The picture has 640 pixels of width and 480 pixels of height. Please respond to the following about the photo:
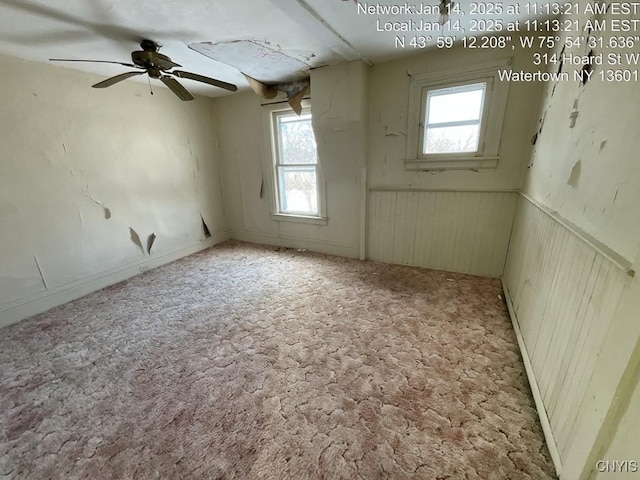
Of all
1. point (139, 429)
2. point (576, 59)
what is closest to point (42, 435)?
point (139, 429)

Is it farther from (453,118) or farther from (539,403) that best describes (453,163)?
(539,403)

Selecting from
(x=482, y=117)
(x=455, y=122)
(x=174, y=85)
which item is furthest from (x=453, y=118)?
(x=174, y=85)

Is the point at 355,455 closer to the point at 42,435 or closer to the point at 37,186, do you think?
the point at 42,435

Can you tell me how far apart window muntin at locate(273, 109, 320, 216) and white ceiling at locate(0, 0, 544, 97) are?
3.57 feet

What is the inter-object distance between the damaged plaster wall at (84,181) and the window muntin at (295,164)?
1253mm

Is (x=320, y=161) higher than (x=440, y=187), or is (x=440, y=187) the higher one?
(x=320, y=161)

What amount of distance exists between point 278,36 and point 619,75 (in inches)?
85.6

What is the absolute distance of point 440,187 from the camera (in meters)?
2.86

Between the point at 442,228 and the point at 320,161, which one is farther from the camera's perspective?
the point at 320,161

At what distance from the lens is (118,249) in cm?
308

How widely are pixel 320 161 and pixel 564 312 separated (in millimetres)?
2729

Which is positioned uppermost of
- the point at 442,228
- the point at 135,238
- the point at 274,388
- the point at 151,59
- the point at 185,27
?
the point at 185,27

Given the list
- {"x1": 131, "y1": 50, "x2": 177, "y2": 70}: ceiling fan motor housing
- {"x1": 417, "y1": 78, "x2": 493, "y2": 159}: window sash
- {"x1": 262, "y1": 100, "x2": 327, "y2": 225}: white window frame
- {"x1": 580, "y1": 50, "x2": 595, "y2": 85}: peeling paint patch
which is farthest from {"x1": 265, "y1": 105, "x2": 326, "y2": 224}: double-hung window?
{"x1": 580, "y1": 50, "x2": 595, "y2": 85}: peeling paint patch

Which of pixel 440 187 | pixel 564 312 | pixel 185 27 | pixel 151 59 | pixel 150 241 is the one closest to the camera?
pixel 564 312
